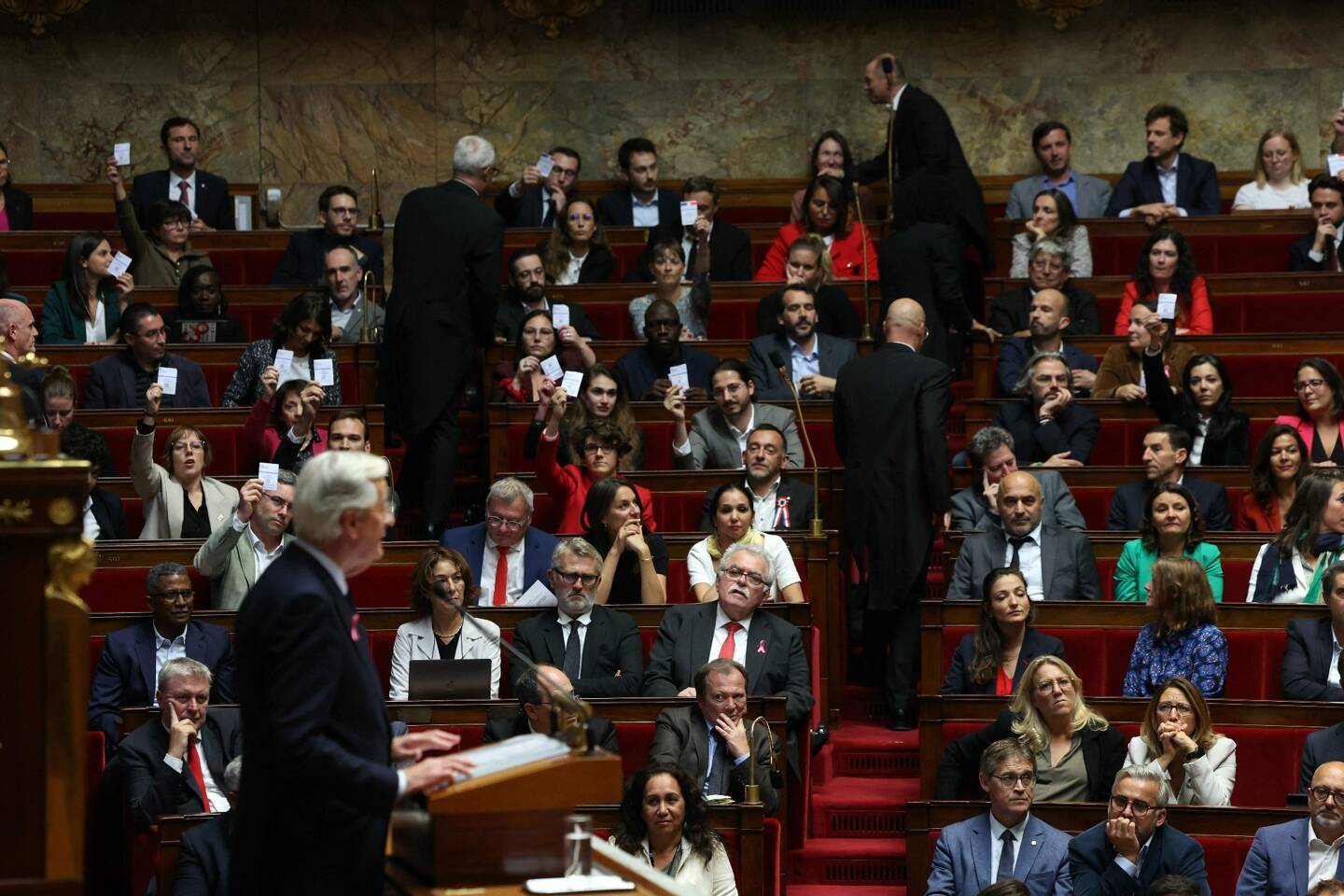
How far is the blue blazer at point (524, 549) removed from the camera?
5.59 meters

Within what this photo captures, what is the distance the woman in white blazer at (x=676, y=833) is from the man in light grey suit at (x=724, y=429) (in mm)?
1908

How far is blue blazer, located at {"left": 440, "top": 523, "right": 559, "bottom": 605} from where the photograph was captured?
5.59m

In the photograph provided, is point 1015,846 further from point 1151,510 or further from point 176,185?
point 176,185

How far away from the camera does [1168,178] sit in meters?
8.16

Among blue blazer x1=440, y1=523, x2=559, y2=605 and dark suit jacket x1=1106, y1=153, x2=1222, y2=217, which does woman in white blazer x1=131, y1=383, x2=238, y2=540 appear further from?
dark suit jacket x1=1106, y1=153, x2=1222, y2=217

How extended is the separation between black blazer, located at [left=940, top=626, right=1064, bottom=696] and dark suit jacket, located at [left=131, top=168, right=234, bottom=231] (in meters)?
4.21

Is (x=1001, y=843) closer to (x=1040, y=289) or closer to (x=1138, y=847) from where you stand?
(x=1138, y=847)

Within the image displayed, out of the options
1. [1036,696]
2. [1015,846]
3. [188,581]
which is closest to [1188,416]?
[1036,696]

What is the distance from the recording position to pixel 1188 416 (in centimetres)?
627

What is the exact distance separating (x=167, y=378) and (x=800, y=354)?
6.63 feet

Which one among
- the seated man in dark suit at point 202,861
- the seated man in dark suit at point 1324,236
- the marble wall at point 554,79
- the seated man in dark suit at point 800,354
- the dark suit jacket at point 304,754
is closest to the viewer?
the dark suit jacket at point 304,754

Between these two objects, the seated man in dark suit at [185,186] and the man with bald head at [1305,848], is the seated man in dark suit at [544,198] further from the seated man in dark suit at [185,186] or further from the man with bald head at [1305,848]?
the man with bald head at [1305,848]

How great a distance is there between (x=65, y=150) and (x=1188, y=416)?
5.30m

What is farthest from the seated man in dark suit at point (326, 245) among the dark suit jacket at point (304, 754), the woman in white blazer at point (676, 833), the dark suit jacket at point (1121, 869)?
the dark suit jacket at point (304, 754)
